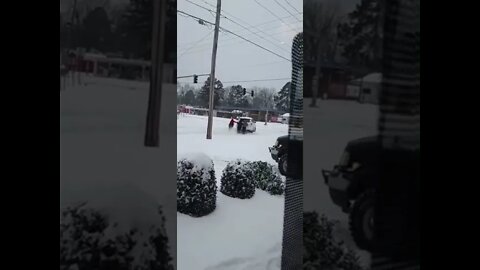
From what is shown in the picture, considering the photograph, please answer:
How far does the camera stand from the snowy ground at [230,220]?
2.47 m

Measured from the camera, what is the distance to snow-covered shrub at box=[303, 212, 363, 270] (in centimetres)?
132

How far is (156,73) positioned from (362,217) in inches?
37.2

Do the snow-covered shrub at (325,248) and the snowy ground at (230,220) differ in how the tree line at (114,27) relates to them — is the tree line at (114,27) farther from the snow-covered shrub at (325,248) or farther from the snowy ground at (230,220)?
the snowy ground at (230,220)

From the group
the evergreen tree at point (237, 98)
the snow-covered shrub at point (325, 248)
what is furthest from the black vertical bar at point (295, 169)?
the evergreen tree at point (237, 98)

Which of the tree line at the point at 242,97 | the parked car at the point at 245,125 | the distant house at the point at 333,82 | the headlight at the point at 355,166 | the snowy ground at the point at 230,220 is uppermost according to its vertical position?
the tree line at the point at 242,97

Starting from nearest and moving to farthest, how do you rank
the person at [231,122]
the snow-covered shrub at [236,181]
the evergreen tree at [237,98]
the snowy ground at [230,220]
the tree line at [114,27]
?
the tree line at [114,27] < the snowy ground at [230,220] < the evergreen tree at [237,98] < the snow-covered shrub at [236,181] < the person at [231,122]

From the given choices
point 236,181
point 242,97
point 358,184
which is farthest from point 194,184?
point 358,184

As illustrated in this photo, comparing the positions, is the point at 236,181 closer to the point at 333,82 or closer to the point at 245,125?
the point at 245,125

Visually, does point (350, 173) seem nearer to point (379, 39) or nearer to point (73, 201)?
point (379, 39)

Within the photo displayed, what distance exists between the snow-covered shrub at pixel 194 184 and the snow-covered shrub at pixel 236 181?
49 cm

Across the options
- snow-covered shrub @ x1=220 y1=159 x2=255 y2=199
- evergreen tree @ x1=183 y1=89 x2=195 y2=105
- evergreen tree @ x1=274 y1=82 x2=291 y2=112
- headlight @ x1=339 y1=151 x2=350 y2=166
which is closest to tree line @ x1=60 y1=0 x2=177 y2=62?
headlight @ x1=339 y1=151 x2=350 y2=166

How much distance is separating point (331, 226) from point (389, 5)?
2.87ft

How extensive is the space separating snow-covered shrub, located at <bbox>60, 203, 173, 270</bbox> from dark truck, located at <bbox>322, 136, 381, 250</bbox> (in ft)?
2.20

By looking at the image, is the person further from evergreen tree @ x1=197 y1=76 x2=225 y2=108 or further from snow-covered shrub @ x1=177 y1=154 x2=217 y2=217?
snow-covered shrub @ x1=177 y1=154 x2=217 y2=217
